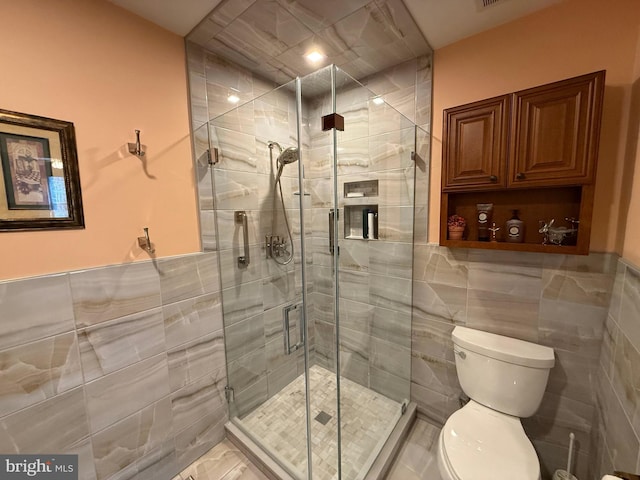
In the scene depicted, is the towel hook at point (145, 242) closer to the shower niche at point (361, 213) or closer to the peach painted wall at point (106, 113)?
the peach painted wall at point (106, 113)

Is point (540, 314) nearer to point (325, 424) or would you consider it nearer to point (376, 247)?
point (376, 247)

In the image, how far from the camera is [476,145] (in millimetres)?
1429

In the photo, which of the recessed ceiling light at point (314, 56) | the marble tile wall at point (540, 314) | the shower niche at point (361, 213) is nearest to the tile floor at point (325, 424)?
the marble tile wall at point (540, 314)

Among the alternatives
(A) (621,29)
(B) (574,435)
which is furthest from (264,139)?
(B) (574,435)

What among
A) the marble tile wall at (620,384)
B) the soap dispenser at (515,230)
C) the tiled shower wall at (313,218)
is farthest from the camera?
the tiled shower wall at (313,218)

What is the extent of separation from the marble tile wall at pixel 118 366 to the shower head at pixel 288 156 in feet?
2.64

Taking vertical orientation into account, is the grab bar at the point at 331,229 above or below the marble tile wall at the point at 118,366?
above

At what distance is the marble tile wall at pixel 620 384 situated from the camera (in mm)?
935

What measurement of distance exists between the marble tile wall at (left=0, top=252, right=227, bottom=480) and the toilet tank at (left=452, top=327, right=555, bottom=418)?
5.26 ft

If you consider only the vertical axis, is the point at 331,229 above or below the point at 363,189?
below

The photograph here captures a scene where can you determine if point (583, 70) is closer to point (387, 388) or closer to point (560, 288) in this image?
point (560, 288)

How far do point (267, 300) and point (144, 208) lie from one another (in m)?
1.03

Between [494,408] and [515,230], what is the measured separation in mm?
1002

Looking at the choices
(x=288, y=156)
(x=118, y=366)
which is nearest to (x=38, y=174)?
(x=118, y=366)
